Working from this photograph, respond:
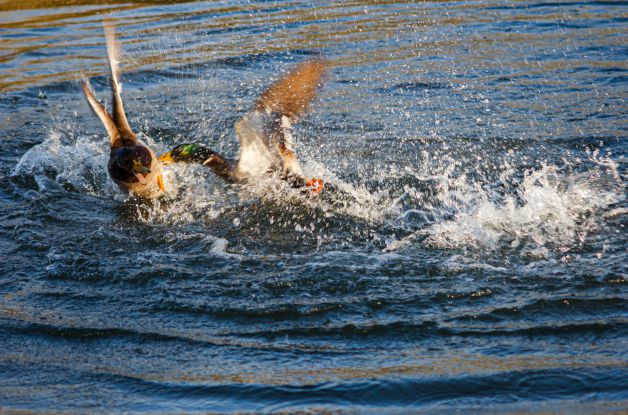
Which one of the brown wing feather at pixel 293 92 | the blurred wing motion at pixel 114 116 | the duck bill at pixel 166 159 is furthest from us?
the brown wing feather at pixel 293 92

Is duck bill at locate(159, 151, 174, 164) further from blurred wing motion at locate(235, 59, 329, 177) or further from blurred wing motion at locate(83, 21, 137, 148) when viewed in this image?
blurred wing motion at locate(235, 59, 329, 177)

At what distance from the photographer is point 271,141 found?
6.46 meters

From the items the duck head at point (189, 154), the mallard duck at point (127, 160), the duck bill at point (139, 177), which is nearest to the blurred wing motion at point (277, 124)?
the duck head at point (189, 154)

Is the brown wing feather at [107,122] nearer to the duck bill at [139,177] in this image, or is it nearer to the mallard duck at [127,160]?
the mallard duck at [127,160]

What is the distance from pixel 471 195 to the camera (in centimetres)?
575

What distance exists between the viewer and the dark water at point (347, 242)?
11.7 ft

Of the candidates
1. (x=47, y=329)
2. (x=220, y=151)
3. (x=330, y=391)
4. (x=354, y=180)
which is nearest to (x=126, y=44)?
(x=220, y=151)

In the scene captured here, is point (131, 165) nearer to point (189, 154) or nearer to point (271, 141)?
point (189, 154)

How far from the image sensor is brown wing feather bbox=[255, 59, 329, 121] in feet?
21.9

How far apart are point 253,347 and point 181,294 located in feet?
2.50

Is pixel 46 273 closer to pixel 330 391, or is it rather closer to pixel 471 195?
pixel 330 391

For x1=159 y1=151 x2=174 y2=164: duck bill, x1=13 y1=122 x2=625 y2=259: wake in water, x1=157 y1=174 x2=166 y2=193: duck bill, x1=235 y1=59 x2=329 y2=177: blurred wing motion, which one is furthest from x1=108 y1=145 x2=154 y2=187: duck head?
x1=235 y1=59 x2=329 y2=177: blurred wing motion

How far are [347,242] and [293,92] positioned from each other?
208cm

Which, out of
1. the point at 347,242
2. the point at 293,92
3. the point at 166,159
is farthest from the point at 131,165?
the point at 347,242
